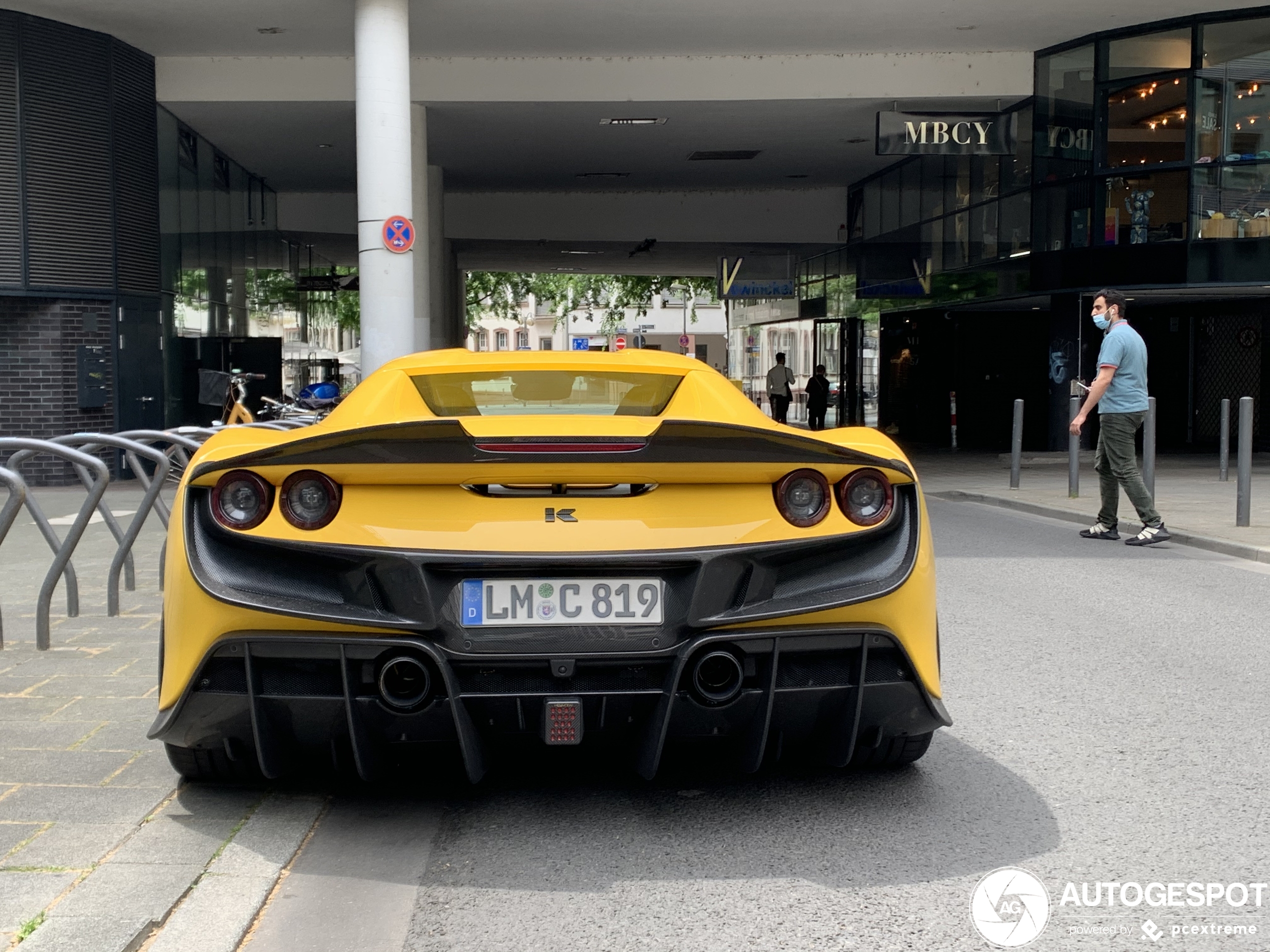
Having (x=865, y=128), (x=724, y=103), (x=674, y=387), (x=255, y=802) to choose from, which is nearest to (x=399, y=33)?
(x=724, y=103)

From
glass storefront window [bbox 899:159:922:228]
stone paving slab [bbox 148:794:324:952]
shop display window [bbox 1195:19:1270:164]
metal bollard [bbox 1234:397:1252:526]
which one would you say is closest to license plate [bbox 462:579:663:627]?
stone paving slab [bbox 148:794:324:952]

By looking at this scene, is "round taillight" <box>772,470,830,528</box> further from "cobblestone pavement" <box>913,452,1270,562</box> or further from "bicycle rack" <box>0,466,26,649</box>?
"cobblestone pavement" <box>913,452,1270,562</box>

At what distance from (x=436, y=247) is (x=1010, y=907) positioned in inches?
871

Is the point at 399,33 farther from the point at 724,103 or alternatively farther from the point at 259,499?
the point at 259,499

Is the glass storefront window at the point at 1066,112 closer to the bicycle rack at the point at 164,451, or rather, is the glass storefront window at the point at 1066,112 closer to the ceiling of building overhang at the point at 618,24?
the ceiling of building overhang at the point at 618,24

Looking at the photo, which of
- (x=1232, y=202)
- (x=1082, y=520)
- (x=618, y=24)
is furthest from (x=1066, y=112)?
(x=1082, y=520)

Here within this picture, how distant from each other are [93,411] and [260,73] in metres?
5.51

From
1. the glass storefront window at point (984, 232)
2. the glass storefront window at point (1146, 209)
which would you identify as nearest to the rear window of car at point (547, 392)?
the glass storefront window at point (1146, 209)

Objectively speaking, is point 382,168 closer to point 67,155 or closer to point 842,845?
point 67,155

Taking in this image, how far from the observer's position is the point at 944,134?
65.7 feet

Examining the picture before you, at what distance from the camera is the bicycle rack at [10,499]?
6.31 metres

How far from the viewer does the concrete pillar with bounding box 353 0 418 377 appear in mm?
16531

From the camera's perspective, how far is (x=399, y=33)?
656 inches

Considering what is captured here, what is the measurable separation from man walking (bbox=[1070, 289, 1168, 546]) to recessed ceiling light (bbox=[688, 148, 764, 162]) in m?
15.1
